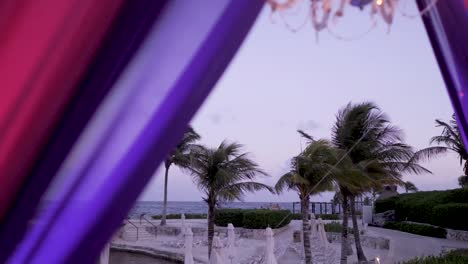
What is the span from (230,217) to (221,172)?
8.59 meters

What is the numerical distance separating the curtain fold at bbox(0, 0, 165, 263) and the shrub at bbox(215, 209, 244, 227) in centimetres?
2013

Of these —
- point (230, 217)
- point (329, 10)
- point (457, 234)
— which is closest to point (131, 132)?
point (329, 10)

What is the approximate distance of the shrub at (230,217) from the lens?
22.3 meters

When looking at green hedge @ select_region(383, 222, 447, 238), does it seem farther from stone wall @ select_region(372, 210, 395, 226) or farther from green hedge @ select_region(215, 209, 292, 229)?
green hedge @ select_region(215, 209, 292, 229)

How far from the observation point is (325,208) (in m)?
30.2

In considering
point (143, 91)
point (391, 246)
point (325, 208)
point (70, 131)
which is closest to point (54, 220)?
point (70, 131)

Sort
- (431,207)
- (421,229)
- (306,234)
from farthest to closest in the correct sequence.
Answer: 1. (431,207)
2. (421,229)
3. (306,234)

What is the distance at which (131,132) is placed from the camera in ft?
7.66

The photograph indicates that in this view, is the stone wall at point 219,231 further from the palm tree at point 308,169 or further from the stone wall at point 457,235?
the palm tree at point 308,169

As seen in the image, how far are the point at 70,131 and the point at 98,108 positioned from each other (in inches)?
6.9

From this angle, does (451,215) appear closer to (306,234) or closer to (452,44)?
(306,234)

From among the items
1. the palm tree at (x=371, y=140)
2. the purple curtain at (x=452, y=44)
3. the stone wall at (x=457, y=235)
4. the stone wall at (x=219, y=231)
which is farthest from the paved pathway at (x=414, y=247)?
the purple curtain at (x=452, y=44)

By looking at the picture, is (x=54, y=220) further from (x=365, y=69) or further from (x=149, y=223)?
(x=149, y=223)

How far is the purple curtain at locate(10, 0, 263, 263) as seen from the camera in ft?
7.53
